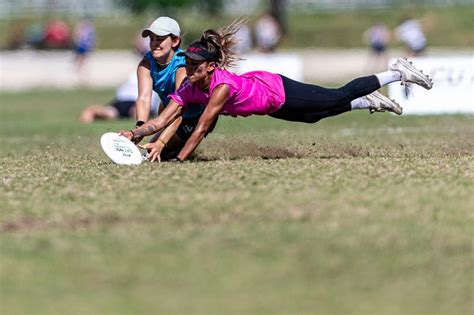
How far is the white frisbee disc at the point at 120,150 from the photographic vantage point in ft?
38.5

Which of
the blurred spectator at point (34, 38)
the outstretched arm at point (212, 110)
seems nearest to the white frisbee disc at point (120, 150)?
the outstretched arm at point (212, 110)

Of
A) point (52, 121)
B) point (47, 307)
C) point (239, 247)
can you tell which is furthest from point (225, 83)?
point (52, 121)

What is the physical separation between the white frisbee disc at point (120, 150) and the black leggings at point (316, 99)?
167 centimetres

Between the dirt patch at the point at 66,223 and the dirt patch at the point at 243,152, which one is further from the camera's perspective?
the dirt patch at the point at 243,152

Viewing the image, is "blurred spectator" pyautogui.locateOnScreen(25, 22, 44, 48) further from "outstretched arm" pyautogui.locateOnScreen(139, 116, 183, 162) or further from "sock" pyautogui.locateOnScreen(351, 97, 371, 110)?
"sock" pyautogui.locateOnScreen(351, 97, 371, 110)

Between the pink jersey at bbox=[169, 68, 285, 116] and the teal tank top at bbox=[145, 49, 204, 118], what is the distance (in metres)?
0.29

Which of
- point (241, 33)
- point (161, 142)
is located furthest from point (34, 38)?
point (161, 142)

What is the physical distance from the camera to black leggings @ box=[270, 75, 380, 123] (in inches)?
477

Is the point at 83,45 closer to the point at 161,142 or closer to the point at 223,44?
the point at 161,142

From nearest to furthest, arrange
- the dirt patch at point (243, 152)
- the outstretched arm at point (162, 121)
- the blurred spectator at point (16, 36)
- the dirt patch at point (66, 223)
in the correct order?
the dirt patch at point (66, 223) < the outstretched arm at point (162, 121) < the dirt patch at point (243, 152) < the blurred spectator at point (16, 36)

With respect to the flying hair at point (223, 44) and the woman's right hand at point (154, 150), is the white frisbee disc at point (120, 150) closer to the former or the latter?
the woman's right hand at point (154, 150)

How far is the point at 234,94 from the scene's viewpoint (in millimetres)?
11695

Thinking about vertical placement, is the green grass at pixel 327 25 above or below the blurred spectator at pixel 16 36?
above

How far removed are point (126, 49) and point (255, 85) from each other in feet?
128
